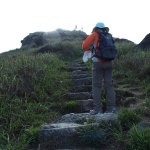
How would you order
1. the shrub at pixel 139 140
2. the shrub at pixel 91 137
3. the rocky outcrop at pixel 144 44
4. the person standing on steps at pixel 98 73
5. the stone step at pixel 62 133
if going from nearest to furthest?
1. the shrub at pixel 139 140
2. the shrub at pixel 91 137
3. the stone step at pixel 62 133
4. the person standing on steps at pixel 98 73
5. the rocky outcrop at pixel 144 44

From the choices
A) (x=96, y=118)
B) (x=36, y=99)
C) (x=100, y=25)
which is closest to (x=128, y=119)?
(x=96, y=118)

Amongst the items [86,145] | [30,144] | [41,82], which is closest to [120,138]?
[86,145]

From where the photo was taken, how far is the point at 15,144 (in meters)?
3.67

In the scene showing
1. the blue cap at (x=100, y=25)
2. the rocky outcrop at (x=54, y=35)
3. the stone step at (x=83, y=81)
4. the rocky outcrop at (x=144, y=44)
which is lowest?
the stone step at (x=83, y=81)

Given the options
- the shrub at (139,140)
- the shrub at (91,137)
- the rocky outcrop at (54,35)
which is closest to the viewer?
the shrub at (139,140)

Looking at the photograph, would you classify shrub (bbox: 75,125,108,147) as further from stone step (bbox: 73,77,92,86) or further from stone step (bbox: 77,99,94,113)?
stone step (bbox: 73,77,92,86)

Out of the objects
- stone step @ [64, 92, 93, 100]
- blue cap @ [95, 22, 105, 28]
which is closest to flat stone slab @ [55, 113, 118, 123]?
stone step @ [64, 92, 93, 100]

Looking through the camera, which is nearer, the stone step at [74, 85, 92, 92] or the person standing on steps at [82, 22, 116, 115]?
the person standing on steps at [82, 22, 116, 115]

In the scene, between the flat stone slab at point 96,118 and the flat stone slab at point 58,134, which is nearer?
the flat stone slab at point 58,134

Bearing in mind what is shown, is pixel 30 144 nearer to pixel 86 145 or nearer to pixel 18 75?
pixel 86 145

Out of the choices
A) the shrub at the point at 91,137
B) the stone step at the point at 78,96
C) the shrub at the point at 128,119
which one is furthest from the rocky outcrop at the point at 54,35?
the shrub at the point at 91,137

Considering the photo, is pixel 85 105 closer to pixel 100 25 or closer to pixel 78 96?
pixel 78 96

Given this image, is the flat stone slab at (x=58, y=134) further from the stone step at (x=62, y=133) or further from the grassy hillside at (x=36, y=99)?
the grassy hillside at (x=36, y=99)

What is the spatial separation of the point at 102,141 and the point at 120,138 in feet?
0.87
